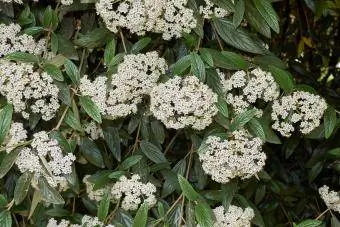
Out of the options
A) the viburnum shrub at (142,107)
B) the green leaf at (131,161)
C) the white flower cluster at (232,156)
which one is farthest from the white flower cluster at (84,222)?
the white flower cluster at (232,156)

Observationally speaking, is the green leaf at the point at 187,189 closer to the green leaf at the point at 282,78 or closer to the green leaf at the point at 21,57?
the green leaf at the point at 282,78

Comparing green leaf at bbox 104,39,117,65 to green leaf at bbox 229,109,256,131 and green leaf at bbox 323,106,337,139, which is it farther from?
green leaf at bbox 323,106,337,139

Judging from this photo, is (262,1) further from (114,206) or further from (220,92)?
(114,206)

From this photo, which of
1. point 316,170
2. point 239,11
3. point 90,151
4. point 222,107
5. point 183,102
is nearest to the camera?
point 183,102

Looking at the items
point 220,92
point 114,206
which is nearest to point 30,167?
point 114,206

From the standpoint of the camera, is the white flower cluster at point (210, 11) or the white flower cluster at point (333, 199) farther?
the white flower cluster at point (333, 199)

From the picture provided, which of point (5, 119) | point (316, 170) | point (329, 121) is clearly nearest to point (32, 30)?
point (5, 119)

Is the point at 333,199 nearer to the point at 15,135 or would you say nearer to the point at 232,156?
the point at 232,156
